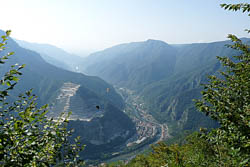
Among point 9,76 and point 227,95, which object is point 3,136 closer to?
point 9,76

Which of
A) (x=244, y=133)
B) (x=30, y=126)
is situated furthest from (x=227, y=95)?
(x=30, y=126)

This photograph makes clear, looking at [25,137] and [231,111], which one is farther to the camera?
[231,111]

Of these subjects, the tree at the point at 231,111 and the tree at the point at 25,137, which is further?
the tree at the point at 231,111

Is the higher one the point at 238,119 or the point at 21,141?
the point at 238,119

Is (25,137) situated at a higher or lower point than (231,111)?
lower

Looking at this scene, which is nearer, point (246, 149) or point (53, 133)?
point (246, 149)

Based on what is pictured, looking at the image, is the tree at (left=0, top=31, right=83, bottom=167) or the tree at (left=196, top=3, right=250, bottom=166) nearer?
the tree at (left=0, top=31, right=83, bottom=167)

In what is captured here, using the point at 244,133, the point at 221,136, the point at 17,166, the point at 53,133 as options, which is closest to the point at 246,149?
the point at 244,133

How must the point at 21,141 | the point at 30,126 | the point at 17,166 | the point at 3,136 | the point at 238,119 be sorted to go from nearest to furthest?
the point at 3,136 < the point at 17,166 < the point at 21,141 < the point at 30,126 < the point at 238,119

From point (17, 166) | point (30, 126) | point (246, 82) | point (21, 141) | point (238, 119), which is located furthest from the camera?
point (246, 82)

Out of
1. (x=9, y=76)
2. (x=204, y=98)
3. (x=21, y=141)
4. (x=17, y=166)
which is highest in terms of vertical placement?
(x=9, y=76)
